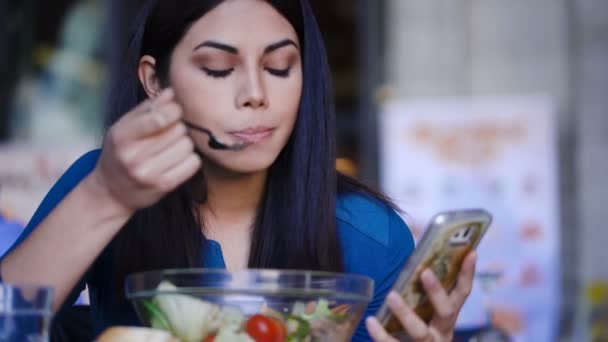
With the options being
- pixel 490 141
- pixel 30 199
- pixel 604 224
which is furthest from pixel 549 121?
pixel 30 199

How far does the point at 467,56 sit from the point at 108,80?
231cm

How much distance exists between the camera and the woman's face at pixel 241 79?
1719mm

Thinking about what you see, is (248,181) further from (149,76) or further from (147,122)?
(147,122)

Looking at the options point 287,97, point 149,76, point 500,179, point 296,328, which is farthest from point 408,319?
point 500,179

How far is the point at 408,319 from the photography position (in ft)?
4.83

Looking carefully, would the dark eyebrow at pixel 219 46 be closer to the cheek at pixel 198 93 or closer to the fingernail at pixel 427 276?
the cheek at pixel 198 93

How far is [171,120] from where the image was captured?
4.25 feet

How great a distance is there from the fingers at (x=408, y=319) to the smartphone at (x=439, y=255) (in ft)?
0.03

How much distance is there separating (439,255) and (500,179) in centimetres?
411

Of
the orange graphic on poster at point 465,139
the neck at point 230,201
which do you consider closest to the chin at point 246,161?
the neck at point 230,201

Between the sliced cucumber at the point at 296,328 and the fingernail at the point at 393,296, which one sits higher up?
the fingernail at the point at 393,296

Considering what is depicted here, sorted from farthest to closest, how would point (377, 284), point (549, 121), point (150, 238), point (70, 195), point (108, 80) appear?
1. point (108, 80)
2. point (549, 121)
3. point (377, 284)
4. point (150, 238)
5. point (70, 195)

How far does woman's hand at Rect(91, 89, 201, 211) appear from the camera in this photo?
1.30 m

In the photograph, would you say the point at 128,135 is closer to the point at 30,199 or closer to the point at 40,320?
the point at 40,320
